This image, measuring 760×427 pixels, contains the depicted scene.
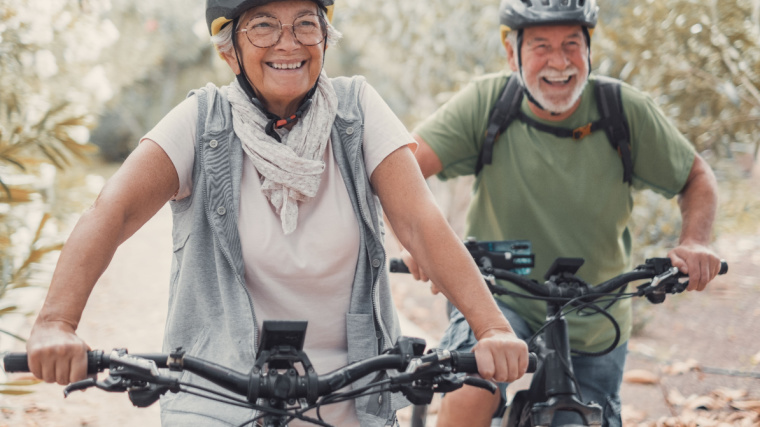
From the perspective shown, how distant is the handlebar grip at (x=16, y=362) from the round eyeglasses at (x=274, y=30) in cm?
118

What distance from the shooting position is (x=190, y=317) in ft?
8.70

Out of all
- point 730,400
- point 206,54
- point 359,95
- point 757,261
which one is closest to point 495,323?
point 359,95

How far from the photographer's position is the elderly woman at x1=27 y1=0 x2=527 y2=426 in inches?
103

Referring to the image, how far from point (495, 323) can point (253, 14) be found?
1.23m

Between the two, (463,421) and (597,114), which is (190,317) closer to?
(463,421)

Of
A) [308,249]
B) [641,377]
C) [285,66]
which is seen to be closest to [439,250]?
[308,249]

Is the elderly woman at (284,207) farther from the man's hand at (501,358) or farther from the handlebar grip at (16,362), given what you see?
the handlebar grip at (16,362)

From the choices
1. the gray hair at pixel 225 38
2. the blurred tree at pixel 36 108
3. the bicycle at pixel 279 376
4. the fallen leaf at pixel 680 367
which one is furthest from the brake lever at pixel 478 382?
the fallen leaf at pixel 680 367

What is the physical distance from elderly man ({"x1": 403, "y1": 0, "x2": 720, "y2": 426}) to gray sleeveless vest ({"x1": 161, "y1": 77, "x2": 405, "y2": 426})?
1076mm

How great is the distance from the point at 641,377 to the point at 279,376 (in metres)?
4.61

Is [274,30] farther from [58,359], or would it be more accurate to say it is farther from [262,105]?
[58,359]

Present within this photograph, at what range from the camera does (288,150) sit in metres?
2.67

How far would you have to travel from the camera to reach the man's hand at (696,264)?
3346 millimetres

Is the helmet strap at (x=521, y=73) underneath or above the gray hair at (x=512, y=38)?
underneath
